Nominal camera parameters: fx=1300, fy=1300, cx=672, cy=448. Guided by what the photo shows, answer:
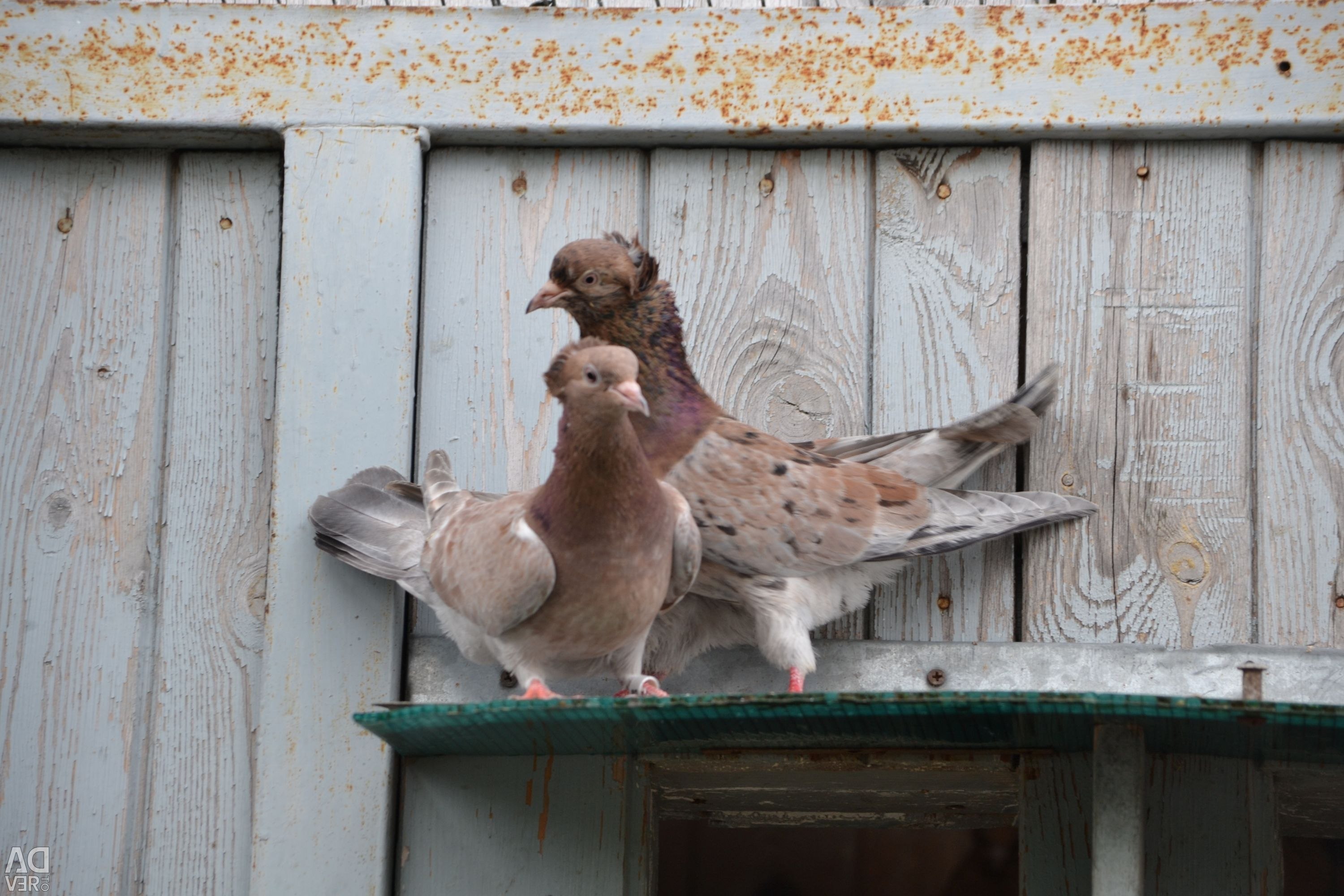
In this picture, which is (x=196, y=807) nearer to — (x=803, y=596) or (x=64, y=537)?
(x=64, y=537)

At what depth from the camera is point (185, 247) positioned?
2908 mm

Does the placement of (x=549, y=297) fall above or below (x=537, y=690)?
above

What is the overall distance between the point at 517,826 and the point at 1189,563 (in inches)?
57.8

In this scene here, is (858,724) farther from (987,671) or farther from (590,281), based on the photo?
(590,281)

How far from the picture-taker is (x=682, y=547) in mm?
2488

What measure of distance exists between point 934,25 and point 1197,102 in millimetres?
570

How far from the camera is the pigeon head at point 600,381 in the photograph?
91.0 inches

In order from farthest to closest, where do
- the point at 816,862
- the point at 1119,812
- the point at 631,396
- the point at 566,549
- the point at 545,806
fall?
the point at 816,862 < the point at 545,806 < the point at 566,549 < the point at 631,396 < the point at 1119,812

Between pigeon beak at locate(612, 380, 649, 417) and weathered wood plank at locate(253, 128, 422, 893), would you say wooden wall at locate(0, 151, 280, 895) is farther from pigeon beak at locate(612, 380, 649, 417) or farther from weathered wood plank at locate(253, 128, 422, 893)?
pigeon beak at locate(612, 380, 649, 417)

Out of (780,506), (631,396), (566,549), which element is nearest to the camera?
(631,396)

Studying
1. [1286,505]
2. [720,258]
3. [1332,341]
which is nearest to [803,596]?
[720,258]

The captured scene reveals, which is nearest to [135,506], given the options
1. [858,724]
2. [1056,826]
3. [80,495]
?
[80,495]

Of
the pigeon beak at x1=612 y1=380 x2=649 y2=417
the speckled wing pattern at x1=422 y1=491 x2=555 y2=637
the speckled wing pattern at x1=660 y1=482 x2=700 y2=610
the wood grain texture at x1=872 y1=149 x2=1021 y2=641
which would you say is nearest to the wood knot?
the wood grain texture at x1=872 y1=149 x2=1021 y2=641

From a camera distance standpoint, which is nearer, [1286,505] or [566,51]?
[1286,505]
